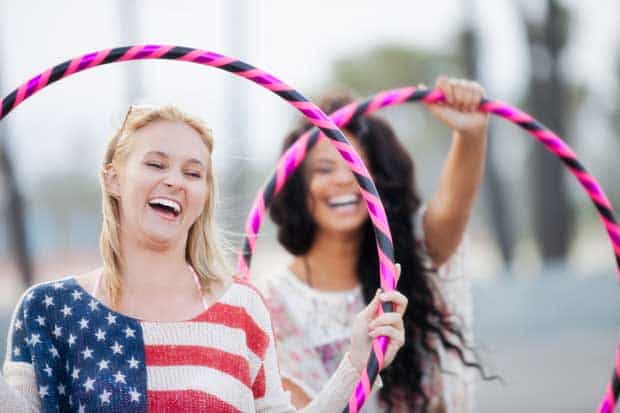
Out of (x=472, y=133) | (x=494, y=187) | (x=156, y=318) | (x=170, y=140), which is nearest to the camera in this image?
(x=156, y=318)

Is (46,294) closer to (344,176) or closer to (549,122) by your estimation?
(344,176)

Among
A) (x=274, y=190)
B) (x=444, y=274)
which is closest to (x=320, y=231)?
(x=274, y=190)

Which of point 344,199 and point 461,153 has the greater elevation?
point 461,153

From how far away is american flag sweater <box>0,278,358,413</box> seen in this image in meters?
2.95

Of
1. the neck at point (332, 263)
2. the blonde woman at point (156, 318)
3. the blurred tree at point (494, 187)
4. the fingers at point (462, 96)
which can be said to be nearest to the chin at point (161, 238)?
the blonde woman at point (156, 318)

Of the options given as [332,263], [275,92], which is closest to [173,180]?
[275,92]

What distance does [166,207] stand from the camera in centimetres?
316

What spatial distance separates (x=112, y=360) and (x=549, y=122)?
46.9 feet

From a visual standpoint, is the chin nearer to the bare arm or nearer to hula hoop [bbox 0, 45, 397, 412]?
hula hoop [bbox 0, 45, 397, 412]

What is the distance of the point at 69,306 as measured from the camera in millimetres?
3051

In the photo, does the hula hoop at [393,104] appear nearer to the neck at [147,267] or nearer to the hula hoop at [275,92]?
the hula hoop at [275,92]

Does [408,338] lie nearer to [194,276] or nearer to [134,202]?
[194,276]

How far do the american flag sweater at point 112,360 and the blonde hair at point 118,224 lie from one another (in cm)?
13

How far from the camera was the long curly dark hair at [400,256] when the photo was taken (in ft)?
14.9
